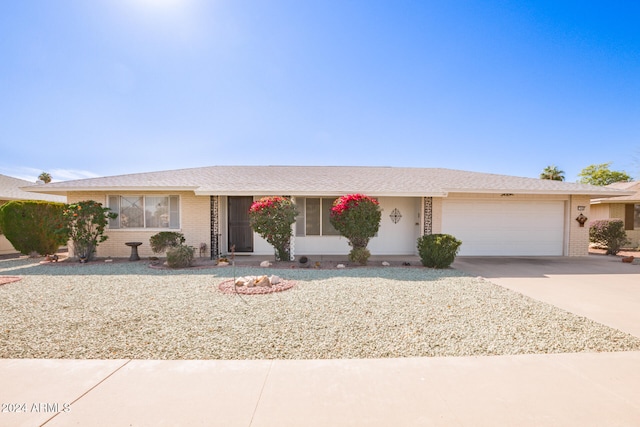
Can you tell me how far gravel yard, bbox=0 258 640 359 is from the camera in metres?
3.51

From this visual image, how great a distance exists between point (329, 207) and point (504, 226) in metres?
7.37

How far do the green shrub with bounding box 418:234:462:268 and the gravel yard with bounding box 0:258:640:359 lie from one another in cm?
156

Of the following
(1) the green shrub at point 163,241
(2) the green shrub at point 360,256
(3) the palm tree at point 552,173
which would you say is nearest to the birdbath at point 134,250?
(1) the green shrub at point 163,241

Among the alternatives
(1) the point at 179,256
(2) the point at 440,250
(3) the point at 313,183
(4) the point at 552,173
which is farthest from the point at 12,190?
(4) the point at 552,173

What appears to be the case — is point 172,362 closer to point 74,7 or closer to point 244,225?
point 244,225

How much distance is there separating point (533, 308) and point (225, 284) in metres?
6.35

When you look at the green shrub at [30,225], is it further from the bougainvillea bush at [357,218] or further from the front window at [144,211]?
the bougainvillea bush at [357,218]

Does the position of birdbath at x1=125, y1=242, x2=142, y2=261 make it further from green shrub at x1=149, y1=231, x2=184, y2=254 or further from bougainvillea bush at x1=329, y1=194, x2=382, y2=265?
bougainvillea bush at x1=329, y1=194, x2=382, y2=265

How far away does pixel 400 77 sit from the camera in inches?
442

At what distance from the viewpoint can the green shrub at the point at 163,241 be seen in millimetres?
9719

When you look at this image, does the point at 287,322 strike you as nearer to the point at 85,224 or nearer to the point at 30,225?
the point at 85,224

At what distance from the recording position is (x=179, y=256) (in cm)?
854

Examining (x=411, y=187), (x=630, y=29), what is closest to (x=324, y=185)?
(x=411, y=187)

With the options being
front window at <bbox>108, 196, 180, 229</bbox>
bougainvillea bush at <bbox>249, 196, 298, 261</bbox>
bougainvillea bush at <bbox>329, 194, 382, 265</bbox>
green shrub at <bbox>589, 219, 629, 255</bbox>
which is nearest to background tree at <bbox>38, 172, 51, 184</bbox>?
front window at <bbox>108, 196, 180, 229</bbox>
